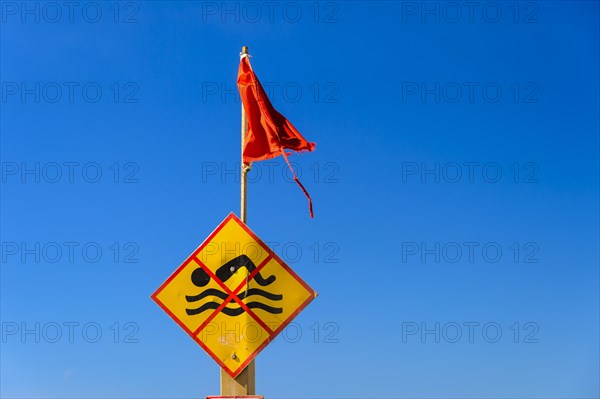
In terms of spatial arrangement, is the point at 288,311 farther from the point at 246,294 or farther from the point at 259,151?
the point at 259,151

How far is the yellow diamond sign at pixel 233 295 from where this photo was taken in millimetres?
7816

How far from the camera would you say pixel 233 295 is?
7.88 meters

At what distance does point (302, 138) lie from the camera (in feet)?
30.8

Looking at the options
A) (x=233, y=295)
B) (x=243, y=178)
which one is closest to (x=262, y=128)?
(x=243, y=178)

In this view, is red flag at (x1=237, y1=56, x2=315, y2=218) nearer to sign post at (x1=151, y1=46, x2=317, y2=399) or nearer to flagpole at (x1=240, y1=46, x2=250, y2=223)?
flagpole at (x1=240, y1=46, x2=250, y2=223)

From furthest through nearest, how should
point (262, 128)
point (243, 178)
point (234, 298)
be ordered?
point (262, 128) < point (243, 178) < point (234, 298)

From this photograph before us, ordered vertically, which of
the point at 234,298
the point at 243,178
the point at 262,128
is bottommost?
the point at 234,298

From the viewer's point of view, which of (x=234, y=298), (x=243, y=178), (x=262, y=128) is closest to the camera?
(x=234, y=298)

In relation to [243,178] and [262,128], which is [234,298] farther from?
[262,128]

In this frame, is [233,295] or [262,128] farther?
[262,128]

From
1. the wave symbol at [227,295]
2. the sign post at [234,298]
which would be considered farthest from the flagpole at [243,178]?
the wave symbol at [227,295]

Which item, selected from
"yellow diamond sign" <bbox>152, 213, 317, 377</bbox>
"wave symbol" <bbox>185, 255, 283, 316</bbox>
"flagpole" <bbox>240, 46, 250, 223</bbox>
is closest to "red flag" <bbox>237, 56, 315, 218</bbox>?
"flagpole" <bbox>240, 46, 250, 223</bbox>

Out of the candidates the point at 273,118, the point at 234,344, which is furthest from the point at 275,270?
the point at 273,118

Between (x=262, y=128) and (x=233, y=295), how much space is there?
2.25 metres
